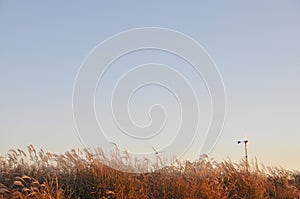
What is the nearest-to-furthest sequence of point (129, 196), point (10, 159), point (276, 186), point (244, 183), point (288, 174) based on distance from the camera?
point (129, 196) → point (10, 159) → point (244, 183) → point (276, 186) → point (288, 174)

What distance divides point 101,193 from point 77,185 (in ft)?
1.96

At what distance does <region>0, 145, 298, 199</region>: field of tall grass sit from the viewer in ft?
25.7

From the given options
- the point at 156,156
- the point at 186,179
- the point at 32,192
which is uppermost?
the point at 156,156

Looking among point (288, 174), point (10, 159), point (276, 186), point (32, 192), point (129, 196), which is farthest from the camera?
point (288, 174)

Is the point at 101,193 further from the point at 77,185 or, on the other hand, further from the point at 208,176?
the point at 208,176

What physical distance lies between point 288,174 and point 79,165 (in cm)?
639

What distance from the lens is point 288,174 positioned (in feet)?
38.6

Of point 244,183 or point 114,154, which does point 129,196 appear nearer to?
point 114,154

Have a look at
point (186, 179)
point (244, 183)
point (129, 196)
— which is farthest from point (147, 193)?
point (244, 183)

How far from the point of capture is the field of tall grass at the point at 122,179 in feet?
25.7

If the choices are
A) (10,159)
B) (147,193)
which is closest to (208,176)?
(147,193)

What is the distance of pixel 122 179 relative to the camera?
8109 mm

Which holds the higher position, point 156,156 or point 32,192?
point 156,156

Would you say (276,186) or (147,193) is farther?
(276,186)
